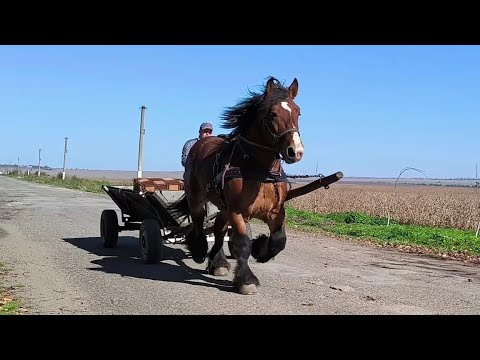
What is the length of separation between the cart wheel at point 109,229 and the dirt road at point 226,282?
0.59ft

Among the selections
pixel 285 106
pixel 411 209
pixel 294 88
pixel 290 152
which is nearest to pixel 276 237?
pixel 290 152

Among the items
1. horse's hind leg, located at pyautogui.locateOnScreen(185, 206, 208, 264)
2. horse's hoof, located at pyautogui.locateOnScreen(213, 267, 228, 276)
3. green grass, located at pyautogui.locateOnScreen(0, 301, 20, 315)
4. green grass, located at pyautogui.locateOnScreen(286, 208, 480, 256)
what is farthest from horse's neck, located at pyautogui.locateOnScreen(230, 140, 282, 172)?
green grass, located at pyautogui.locateOnScreen(286, 208, 480, 256)

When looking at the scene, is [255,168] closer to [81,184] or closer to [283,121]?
[283,121]

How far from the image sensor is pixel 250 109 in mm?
7273

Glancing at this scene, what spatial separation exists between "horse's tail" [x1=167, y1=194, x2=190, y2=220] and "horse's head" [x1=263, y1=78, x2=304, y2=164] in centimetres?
288

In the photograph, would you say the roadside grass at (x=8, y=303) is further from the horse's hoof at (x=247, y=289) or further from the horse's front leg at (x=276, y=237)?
the horse's front leg at (x=276, y=237)

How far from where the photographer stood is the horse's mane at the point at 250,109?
22.5 ft

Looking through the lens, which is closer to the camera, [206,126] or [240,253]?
[240,253]

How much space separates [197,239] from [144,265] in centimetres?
107
